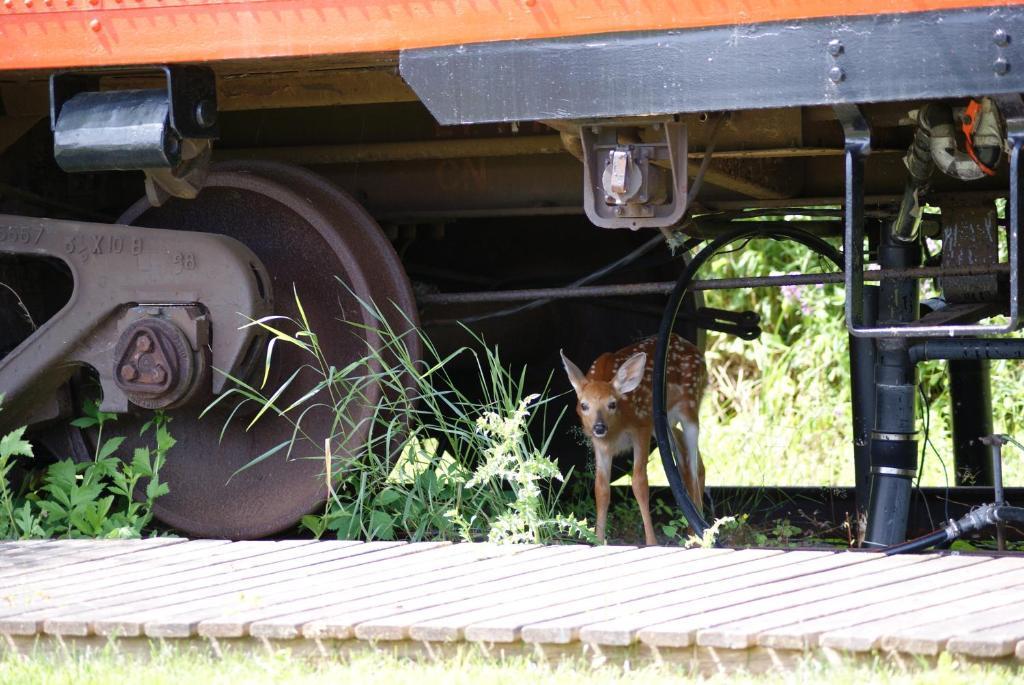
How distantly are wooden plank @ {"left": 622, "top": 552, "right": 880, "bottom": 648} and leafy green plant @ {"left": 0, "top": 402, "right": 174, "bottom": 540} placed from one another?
2.02m

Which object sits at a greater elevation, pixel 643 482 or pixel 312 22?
pixel 312 22

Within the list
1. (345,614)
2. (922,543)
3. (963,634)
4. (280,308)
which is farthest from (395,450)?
(963,634)

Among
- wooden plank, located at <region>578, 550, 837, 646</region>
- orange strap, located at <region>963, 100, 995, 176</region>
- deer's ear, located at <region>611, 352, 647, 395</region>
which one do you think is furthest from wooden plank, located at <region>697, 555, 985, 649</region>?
deer's ear, located at <region>611, 352, 647, 395</region>

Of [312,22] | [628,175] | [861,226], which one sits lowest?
[861,226]

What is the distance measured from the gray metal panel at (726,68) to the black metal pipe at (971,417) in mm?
2586

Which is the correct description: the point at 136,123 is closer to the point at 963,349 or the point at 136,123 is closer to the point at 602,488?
the point at 602,488

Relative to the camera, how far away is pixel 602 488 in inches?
215

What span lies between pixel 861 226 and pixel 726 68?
550 mm

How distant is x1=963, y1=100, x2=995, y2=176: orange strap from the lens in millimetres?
3727

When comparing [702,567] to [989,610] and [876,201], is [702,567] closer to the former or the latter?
[989,610]

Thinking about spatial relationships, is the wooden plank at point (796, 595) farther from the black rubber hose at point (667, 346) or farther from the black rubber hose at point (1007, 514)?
the black rubber hose at point (667, 346)

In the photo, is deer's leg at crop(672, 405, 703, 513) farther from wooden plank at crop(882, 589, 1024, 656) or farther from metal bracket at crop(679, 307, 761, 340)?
wooden plank at crop(882, 589, 1024, 656)

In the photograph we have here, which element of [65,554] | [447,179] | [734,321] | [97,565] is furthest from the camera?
[734,321]

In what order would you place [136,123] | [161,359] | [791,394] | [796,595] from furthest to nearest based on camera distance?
[791,394] → [161,359] → [136,123] → [796,595]
